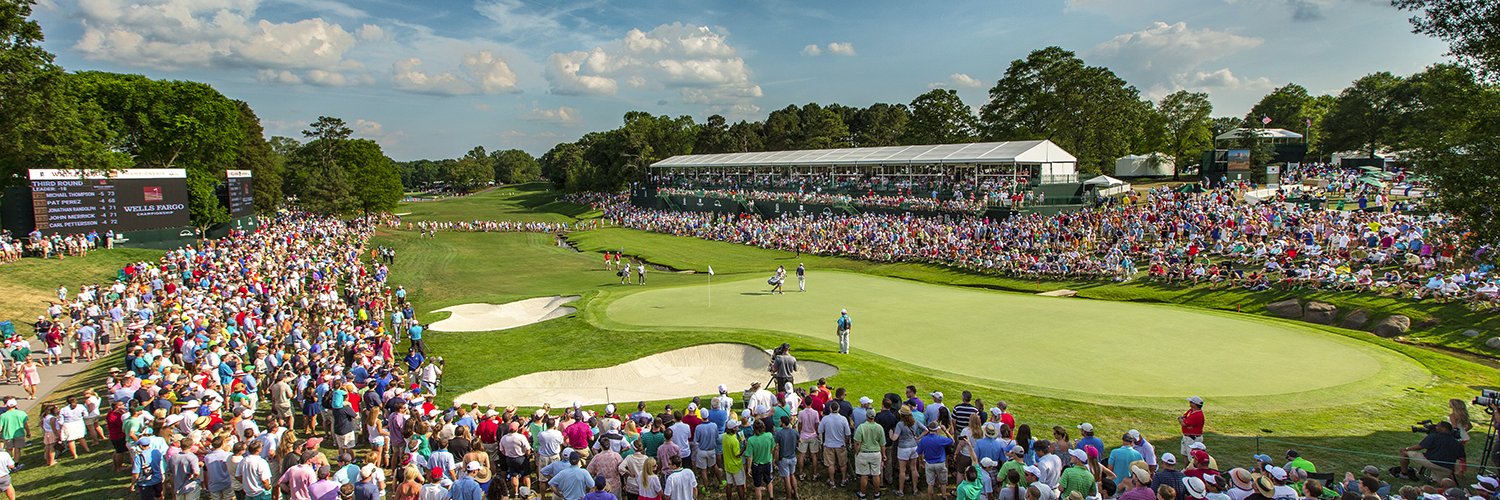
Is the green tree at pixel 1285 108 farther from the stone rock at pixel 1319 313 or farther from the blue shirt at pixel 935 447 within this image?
the blue shirt at pixel 935 447

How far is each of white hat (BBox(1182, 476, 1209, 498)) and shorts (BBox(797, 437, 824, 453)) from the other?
5.14m

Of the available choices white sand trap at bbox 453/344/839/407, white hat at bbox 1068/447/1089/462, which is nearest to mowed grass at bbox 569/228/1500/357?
white sand trap at bbox 453/344/839/407

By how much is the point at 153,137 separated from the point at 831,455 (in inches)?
A: 2452

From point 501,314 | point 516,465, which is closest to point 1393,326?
point 516,465

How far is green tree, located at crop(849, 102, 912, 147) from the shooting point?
117000 millimetres

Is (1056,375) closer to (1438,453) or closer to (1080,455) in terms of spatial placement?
(1438,453)

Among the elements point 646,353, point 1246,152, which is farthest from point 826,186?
point 646,353

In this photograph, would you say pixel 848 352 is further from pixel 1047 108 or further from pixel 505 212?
pixel 505 212

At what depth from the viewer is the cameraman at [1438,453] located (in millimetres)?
10492

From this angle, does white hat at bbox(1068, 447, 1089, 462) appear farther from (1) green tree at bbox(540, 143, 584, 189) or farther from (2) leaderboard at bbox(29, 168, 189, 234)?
(1) green tree at bbox(540, 143, 584, 189)

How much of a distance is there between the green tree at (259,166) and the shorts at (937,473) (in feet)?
266

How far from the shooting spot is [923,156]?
5822cm

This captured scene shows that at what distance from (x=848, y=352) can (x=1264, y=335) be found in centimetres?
Answer: 1152

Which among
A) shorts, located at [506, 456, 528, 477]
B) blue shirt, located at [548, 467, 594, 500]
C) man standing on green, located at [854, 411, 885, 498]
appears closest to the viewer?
blue shirt, located at [548, 467, 594, 500]
